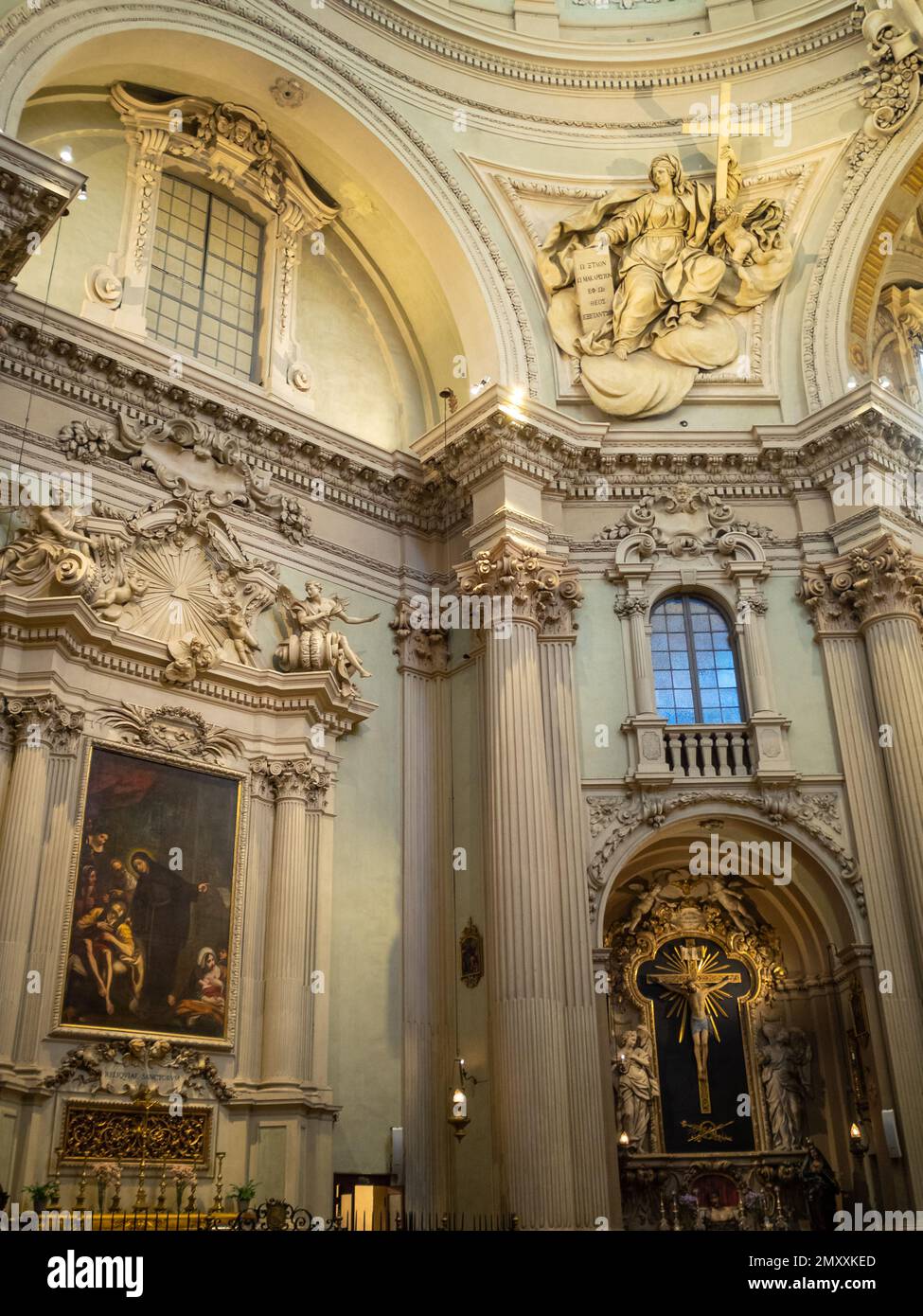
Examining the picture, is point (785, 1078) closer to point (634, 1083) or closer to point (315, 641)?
point (634, 1083)

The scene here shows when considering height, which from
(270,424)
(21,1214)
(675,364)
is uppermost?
(675,364)

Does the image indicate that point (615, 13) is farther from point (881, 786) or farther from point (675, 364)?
point (881, 786)

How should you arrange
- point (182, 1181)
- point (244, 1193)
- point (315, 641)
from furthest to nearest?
point (315, 641)
point (244, 1193)
point (182, 1181)

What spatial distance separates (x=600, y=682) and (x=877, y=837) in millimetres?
4199

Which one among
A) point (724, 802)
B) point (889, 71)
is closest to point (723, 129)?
point (889, 71)

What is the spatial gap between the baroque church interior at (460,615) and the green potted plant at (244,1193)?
10 cm

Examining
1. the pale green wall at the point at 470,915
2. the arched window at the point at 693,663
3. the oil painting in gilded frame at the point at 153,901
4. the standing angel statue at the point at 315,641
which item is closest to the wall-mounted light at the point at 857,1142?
the pale green wall at the point at 470,915

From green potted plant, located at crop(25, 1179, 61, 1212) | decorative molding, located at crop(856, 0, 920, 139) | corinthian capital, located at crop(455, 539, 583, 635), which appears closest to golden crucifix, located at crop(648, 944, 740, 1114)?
corinthian capital, located at crop(455, 539, 583, 635)

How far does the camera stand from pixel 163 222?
18.3 metres

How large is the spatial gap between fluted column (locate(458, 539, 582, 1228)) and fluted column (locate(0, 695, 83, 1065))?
5265mm

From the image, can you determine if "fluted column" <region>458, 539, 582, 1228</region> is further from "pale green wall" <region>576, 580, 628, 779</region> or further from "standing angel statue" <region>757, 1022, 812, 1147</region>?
"standing angel statue" <region>757, 1022, 812, 1147</region>

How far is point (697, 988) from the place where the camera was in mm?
17078

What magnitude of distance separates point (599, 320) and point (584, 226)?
5.23ft
